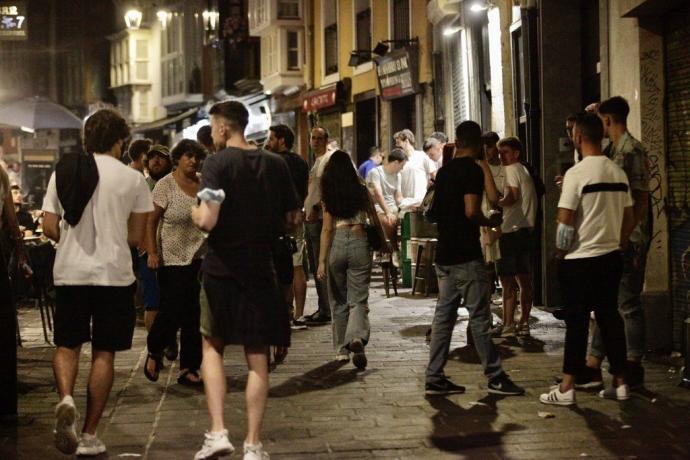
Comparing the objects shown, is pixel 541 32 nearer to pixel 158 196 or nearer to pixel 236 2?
pixel 158 196

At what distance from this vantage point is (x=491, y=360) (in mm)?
8367

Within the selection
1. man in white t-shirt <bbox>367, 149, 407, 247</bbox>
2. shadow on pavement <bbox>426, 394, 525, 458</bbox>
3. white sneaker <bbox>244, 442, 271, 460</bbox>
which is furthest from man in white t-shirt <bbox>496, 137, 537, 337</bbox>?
white sneaker <bbox>244, 442, 271, 460</bbox>

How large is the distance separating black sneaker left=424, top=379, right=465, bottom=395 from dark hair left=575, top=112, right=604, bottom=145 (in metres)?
1.98

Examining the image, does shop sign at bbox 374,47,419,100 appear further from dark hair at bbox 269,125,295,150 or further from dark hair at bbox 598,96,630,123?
dark hair at bbox 598,96,630,123

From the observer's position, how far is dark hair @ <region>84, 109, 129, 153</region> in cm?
686

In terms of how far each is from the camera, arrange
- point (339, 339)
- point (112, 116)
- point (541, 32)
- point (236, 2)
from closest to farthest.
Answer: point (112, 116)
point (339, 339)
point (541, 32)
point (236, 2)

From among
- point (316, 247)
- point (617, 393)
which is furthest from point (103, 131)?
point (316, 247)

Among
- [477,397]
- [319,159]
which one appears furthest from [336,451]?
[319,159]

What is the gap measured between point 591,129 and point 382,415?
2.30 meters

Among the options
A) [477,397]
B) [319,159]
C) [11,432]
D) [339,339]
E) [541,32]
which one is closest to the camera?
[11,432]

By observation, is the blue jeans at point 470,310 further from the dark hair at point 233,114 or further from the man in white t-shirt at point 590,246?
the dark hair at point 233,114

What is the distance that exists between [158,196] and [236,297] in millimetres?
2952

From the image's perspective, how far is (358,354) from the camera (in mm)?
9633

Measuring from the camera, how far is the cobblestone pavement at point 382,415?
6797mm
